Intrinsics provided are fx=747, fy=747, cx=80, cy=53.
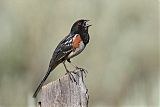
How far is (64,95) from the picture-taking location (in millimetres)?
4230

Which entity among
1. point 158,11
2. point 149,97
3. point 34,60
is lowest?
point 149,97

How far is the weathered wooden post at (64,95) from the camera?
420 cm

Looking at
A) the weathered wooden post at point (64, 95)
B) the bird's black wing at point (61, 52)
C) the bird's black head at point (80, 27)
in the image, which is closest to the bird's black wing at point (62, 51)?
the bird's black wing at point (61, 52)

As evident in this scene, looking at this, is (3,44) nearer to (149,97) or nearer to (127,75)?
(127,75)

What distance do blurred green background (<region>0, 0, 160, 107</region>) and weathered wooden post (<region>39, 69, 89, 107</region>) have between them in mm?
3661

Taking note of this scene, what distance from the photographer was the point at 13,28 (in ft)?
34.1

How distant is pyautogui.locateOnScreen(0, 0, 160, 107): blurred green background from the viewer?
29.1ft

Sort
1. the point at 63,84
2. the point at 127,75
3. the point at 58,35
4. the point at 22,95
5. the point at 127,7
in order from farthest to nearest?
the point at 127,7 < the point at 58,35 < the point at 127,75 < the point at 22,95 < the point at 63,84

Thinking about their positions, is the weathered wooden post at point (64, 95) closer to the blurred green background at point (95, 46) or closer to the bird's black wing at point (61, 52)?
the bird's black wing at point (61, 52)

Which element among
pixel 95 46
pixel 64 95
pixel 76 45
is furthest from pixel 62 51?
pixel 95 46

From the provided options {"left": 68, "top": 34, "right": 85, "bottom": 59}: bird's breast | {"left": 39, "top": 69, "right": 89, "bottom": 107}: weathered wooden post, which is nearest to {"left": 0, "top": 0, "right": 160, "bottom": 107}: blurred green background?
{"left": 68, "top": 34, "right": 85, "bottom": 59}: bird's breast

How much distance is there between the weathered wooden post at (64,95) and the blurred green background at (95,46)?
3661mm

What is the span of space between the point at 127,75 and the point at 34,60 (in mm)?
1244

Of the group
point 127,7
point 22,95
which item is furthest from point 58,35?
point 22,95
